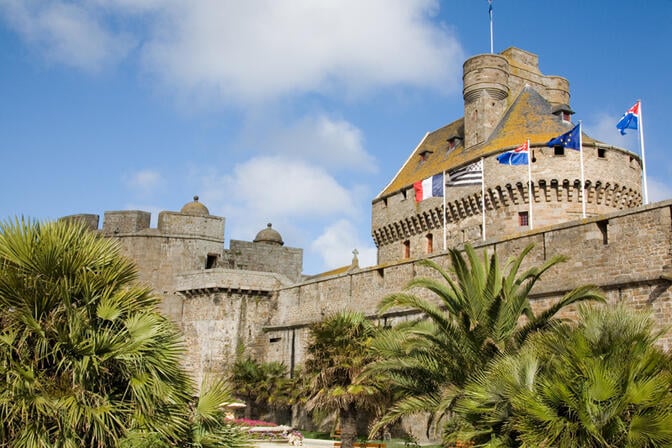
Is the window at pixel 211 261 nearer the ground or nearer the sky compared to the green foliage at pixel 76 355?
nearer the sky

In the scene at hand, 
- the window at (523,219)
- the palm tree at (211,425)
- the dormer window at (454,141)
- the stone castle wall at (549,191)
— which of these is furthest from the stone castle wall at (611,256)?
the dormer window at (454,141)

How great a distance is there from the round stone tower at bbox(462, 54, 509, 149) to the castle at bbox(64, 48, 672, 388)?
0.15ft

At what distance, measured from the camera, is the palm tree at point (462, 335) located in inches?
489

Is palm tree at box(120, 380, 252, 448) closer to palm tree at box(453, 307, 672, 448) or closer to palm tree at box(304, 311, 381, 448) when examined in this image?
palm tree at box(453, 307, 672, 448)

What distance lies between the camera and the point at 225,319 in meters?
27.3

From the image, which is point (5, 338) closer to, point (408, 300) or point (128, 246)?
point (408, 300)

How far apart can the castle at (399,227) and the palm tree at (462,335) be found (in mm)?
6868

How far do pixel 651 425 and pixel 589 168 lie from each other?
65.5ft

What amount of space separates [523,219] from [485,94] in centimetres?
610

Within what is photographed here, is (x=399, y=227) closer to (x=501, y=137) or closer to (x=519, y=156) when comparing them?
(x=501, y=137)

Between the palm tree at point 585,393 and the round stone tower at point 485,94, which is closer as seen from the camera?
the palm tree at point 585,393

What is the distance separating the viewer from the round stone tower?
3000 cm

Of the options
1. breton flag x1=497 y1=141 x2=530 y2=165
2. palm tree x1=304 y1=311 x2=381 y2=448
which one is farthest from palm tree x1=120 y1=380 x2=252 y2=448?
breton flag x1=497 y1=141 x2=530 y2=165

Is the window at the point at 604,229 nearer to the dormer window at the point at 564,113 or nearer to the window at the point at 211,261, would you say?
the dormer window at the point at 564,113
